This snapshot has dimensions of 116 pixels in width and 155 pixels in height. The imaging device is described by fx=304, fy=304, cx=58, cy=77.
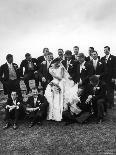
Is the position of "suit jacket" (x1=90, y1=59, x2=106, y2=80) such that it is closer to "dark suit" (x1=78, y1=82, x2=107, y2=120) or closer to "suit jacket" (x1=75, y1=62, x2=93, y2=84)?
"suit jacket" (x1=75, y1=62, x2=93, y2=84)

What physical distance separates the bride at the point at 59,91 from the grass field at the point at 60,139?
42 cm

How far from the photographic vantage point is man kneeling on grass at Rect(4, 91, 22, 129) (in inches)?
383

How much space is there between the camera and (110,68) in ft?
37.2

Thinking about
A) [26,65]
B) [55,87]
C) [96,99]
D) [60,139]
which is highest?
[26,65]

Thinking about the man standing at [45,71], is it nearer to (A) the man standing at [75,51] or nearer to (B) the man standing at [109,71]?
(A) the man standing at [75,51]

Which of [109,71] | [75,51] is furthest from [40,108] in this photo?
[109,71]

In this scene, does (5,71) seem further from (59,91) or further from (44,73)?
(59,91)

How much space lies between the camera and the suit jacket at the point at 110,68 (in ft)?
36.8

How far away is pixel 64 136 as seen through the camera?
8.51 meters

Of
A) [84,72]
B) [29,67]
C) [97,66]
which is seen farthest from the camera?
[29,67]

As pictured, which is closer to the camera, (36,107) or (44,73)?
(36,107)

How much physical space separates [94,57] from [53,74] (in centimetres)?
162

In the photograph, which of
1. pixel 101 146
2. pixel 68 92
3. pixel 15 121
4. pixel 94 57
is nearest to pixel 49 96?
pixel 68 92

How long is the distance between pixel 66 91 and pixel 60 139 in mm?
2142
